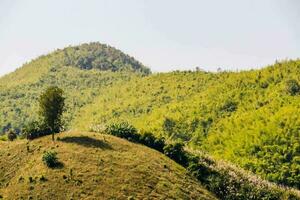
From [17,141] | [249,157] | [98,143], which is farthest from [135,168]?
[249,157]

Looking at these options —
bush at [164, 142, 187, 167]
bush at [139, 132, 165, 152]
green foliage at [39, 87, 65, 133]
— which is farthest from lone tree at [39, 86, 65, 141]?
bush at [164, 142, 187, 167]

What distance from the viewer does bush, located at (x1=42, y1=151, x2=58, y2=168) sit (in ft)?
330

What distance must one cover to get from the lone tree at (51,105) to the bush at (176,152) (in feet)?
79.3

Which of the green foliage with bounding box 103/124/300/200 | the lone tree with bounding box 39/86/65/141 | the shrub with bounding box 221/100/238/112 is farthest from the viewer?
the shrub with bounding box 221/100/238/112

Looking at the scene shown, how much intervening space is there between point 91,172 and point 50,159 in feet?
26.5

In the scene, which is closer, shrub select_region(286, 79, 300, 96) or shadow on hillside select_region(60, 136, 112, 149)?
shadow on hillside select_region(60, 136, 112, 149)

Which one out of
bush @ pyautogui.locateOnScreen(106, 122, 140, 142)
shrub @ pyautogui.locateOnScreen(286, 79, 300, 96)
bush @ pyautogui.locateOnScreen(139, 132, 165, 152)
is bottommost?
bush @ pyautogui.locateOnScreen(139, 132, 165, 152)

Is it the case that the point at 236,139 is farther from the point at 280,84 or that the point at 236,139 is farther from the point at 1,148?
the point at 1,148

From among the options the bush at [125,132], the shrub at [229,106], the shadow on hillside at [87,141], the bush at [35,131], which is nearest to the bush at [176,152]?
the bush at [125,132]

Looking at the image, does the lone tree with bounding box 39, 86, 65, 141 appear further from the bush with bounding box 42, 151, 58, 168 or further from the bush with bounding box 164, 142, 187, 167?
the bush with bounding box 164, 142, 187, 167

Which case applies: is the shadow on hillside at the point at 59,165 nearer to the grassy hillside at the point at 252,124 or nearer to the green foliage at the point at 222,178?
the green foliage at the point at 222,178

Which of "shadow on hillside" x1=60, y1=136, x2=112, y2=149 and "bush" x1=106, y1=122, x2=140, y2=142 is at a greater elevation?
"bush" x1=106, y1=122, x2=140, y2=142

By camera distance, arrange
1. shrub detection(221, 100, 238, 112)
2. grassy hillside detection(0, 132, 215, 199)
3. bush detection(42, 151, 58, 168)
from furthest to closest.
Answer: shrub detection(221, 100, 238, 112) → bush detection(42, 151, 58, 168) → grassy hillside detection(0, 132, 215, 199)

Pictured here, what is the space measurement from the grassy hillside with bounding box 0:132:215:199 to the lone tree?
381 cm
